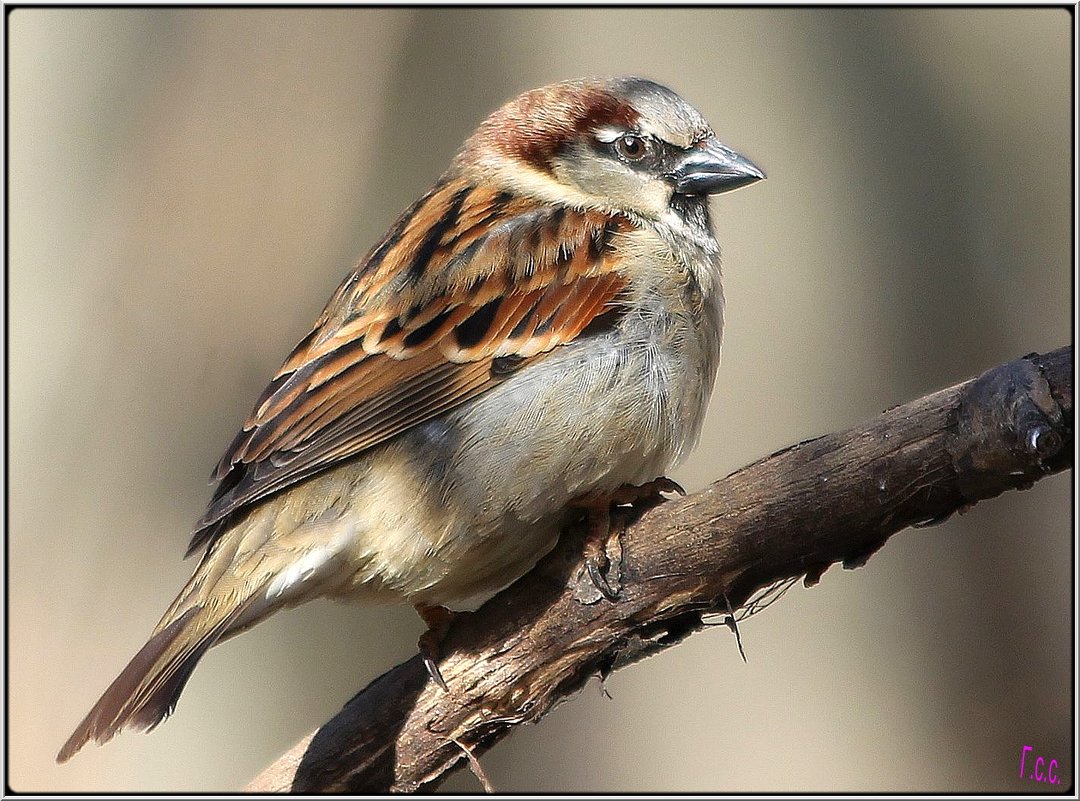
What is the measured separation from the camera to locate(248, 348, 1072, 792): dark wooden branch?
7.53 ft

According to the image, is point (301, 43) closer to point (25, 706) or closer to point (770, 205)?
point (770, 205)

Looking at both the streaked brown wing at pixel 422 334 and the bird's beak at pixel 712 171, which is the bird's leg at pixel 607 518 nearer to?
the streaked brown wing at pixel 422 334

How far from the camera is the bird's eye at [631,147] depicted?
3.78 meters

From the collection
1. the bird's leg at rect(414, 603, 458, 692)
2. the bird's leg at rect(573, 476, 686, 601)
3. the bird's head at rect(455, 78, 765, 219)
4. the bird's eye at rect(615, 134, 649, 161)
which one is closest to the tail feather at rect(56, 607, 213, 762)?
the bird's leg at rect(414, 603, 458, 692)

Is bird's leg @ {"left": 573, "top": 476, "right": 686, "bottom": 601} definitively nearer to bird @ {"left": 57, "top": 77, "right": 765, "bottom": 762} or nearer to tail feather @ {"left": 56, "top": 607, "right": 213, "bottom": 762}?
bird @ {"left": 57, "top": 77, "right": 765, "bottom": 762}

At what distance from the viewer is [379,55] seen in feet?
18.8

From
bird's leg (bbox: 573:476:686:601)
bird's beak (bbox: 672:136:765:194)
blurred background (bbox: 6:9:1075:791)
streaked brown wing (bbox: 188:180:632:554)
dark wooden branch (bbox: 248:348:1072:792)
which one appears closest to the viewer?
dark wooden branch (bbox: 248:348:1072:792)

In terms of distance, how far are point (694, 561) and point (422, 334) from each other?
3.54ft

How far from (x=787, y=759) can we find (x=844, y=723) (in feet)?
0.88

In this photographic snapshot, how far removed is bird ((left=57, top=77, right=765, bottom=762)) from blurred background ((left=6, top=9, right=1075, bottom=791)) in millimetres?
1670

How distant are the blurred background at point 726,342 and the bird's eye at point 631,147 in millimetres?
1258

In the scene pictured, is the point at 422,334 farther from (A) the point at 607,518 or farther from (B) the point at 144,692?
(B) the point at 144,692

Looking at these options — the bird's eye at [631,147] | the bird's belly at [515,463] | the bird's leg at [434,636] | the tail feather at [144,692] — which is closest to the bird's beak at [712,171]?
the bird's eye at [631,147]

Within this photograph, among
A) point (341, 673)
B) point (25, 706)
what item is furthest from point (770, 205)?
point (25, 706)
